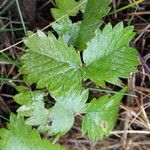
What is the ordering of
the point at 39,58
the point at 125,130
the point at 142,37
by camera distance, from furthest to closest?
the point at 125,130 < the point at 142,37 < the point at 39,58

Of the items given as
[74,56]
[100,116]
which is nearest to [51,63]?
[74,56]

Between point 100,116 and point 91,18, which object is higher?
point 91,18

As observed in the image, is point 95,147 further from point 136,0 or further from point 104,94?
point 136,0

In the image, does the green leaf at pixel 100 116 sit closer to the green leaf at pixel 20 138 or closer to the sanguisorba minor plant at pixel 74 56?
the sanguisorba minor plant at pixel 74 56

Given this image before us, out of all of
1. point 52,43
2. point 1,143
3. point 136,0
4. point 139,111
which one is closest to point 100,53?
point 52,43

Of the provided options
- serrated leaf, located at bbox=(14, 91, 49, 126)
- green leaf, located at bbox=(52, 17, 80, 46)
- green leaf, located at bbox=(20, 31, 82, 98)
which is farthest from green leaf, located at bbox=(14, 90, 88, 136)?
green leaf, located at bbox=(52, 17, 80, 46)

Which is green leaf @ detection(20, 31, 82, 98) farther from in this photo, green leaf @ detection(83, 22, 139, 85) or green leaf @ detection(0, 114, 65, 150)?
green leaf @ detection(0, 114, 65, 150)

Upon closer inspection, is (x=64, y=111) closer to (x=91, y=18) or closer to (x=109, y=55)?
(x=109, y=55)
